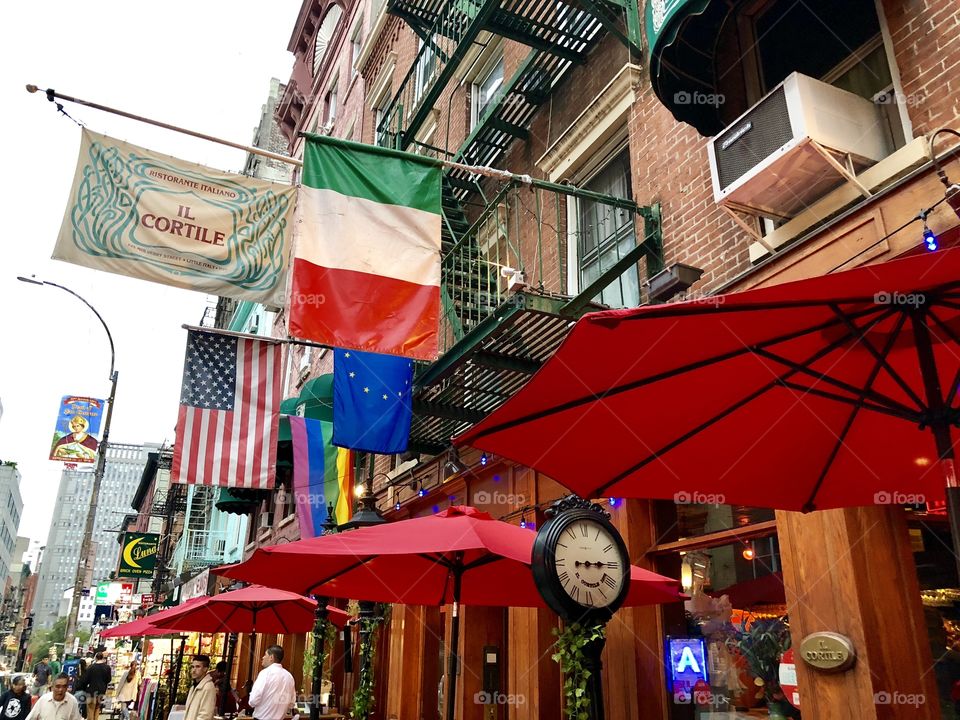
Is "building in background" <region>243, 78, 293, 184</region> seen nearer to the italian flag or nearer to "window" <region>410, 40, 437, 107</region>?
"window" <region>410, 40, 437, 107</region>

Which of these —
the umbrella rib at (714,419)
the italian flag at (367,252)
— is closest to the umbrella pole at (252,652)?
the italian flag at (367,252)

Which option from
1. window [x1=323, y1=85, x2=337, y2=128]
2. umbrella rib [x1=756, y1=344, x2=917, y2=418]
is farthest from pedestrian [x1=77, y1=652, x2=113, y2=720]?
umbrella rib [x1=756, y1=344, x2=917, y2=418]

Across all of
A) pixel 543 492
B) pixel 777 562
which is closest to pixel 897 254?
pixel 777 562

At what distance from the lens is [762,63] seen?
7043 millimetres

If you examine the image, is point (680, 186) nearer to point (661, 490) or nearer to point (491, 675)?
point (661, 490)

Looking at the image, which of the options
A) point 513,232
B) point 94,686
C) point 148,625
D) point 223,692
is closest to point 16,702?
point 148,625

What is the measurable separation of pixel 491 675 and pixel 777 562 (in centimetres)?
498

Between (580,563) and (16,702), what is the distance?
11494 mm

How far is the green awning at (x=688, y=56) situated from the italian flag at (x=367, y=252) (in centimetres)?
276

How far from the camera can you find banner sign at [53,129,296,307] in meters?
7.46

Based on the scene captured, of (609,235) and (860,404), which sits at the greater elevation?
(609,235)

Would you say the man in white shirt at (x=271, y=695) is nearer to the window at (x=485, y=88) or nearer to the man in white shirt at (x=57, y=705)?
the man in white shirt at (x=57, y=705)

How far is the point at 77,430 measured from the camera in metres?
27.9

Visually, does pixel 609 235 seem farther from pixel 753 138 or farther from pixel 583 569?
pixel 583 569
